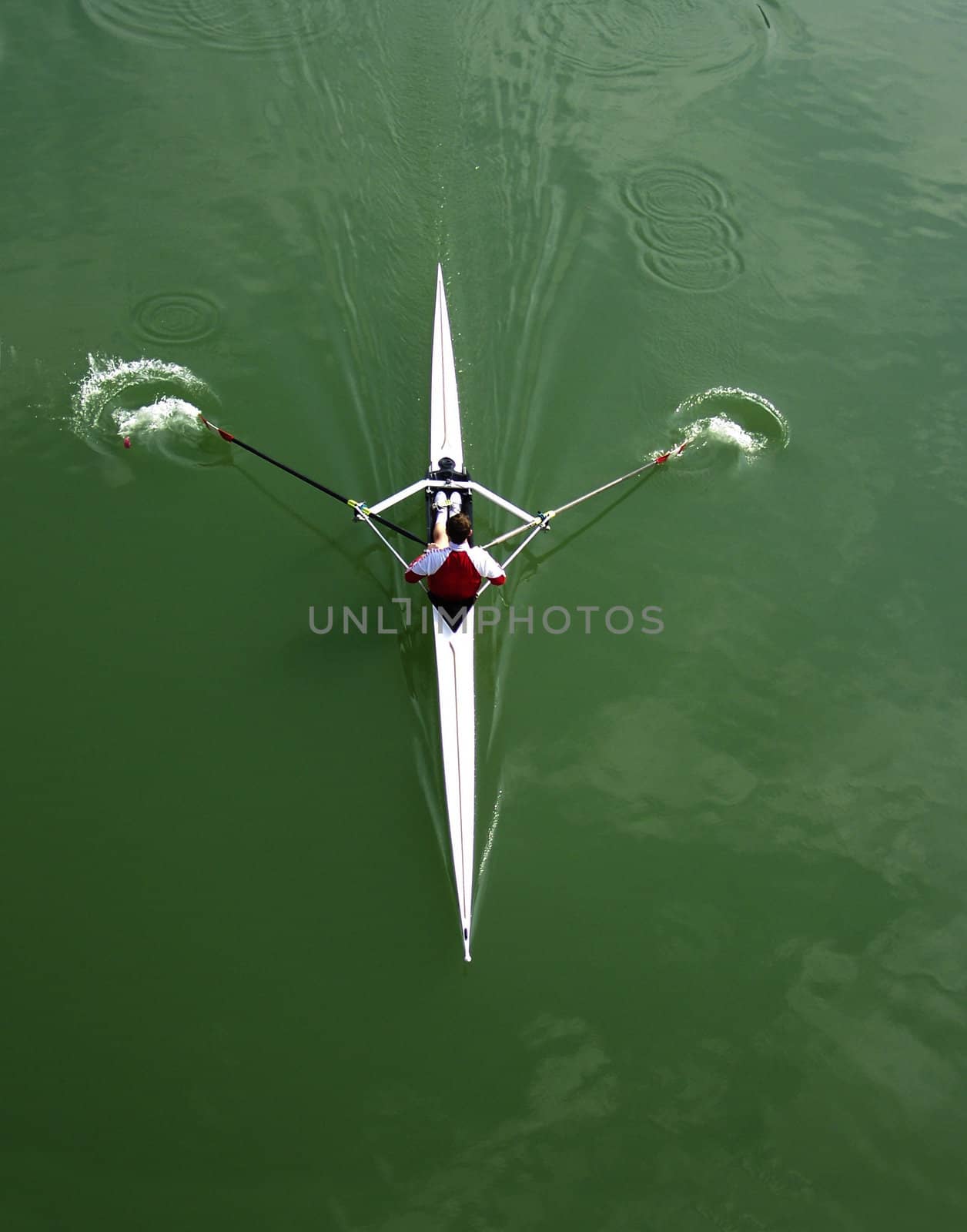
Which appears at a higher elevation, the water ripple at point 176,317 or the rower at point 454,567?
the water ripple at point 176,317

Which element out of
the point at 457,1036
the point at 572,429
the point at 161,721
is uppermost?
the point at 572,429

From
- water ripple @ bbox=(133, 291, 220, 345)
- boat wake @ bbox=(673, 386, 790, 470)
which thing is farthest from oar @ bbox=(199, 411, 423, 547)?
boat wake @ bbox=(673, 386, 790, 470)

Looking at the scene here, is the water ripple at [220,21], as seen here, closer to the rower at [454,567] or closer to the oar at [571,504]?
the oar at [571,504]

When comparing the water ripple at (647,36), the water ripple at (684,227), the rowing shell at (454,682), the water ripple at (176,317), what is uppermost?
the water ripple at (647,36)

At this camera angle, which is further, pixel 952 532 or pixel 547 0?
pixel 547 0

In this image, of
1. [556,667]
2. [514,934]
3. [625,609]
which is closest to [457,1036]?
[514,934]

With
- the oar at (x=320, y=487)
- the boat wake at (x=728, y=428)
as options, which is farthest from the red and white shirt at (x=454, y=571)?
the boat wake at (x=728, y=428)

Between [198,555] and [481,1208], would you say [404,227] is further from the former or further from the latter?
[481,1208]

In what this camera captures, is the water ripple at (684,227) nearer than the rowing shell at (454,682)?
No
